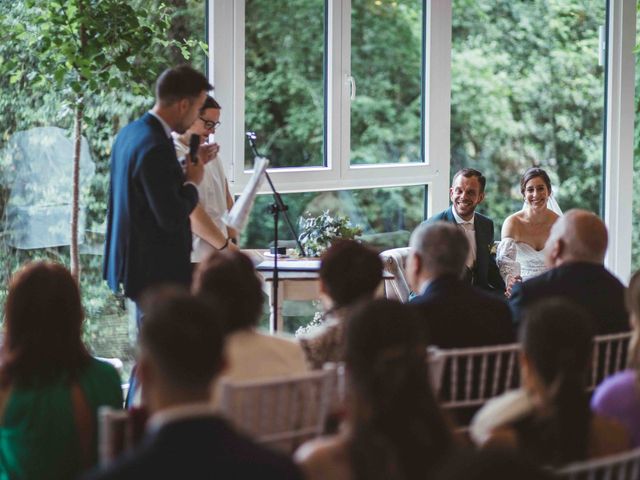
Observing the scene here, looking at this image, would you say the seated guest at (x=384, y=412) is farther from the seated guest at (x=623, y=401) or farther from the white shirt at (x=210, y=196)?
Answer: the white shirt at (x=210, y=196)

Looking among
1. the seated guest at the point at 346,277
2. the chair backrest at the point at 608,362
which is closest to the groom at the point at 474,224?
the chair backrest at the point at 608,362

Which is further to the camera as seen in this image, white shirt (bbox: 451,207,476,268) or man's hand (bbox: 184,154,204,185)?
white shirt (bbox: 451,207,476,268)

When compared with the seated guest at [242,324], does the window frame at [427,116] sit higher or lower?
higher

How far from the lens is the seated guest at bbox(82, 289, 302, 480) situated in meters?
1.65

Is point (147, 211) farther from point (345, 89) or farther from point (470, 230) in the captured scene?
point (345, 89)

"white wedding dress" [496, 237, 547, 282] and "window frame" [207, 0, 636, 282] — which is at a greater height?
"window frame" [207, 0, 636, 282]

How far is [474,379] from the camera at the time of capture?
10.4 ft

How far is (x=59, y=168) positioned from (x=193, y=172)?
1.25 meters


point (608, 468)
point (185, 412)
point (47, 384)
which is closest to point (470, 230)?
point (47, 384)

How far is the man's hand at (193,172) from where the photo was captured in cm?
423

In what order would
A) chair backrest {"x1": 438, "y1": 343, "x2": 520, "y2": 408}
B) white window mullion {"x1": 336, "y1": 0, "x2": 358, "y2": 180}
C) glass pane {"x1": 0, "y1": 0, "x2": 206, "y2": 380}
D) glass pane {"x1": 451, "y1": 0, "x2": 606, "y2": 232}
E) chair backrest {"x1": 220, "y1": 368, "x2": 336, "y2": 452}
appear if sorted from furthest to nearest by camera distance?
glass pane {"x1": 451, "y1": 0, "x2": 606, "y2": 232}, white window mullion {"x1": 336, "y1": 0, "x2": 358, "y2": 180}, glass pane {"x1": 0, "y1": 0, "x2": 206, "y2": 380}, chair backrest {"x1": 438, "y1": 343, "x2": 520, "y2": 408}, chair backrest {"x1": 220, "y1": 368, "x2": 336, "y2": 452}

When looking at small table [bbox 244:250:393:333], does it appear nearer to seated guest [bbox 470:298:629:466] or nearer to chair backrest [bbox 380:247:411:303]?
chair backrest [bbox 380:247:411:303]

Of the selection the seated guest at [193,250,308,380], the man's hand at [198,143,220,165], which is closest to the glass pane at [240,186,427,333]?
the man's hand at [198,143,220,165]

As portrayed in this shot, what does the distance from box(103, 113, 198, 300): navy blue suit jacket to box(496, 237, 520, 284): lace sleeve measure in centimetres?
227
